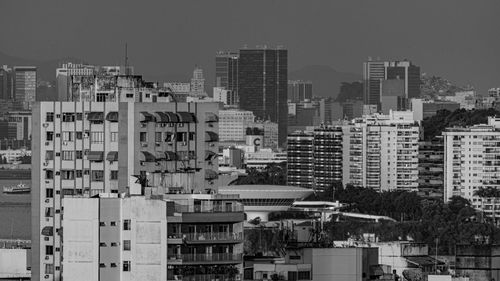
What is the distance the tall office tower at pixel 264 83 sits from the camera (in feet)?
603

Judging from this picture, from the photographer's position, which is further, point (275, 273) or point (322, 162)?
point (322, 162)

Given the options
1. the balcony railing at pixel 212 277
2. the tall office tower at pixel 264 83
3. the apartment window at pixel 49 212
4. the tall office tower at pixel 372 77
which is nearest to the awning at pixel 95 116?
the apartment window at pixel 49 212

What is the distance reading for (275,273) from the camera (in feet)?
101

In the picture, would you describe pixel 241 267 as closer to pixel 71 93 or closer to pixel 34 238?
pixel 34 238

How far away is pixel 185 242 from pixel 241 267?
1137 mm

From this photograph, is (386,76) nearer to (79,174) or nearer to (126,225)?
(79,174)

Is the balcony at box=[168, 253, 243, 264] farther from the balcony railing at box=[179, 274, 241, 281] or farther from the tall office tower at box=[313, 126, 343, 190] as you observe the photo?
the tall office tower at box=[313, 126, 343, 190]

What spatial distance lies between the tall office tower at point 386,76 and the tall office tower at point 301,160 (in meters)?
40.6

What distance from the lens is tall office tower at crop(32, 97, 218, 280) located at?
3647cm

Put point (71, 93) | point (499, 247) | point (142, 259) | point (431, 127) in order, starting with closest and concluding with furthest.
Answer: point (142, 259)
point (499, 247)
point (71, 93)
point (431, 127)

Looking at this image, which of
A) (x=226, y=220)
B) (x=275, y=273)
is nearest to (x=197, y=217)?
(x=226, y=220)

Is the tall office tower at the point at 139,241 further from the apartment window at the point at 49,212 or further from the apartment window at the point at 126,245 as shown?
the apartment window at the point at 49,212

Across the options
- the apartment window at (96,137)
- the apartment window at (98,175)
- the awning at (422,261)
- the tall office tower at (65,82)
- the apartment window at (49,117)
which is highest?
the tall office tower at (65,82)

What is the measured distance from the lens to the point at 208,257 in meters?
28.8
